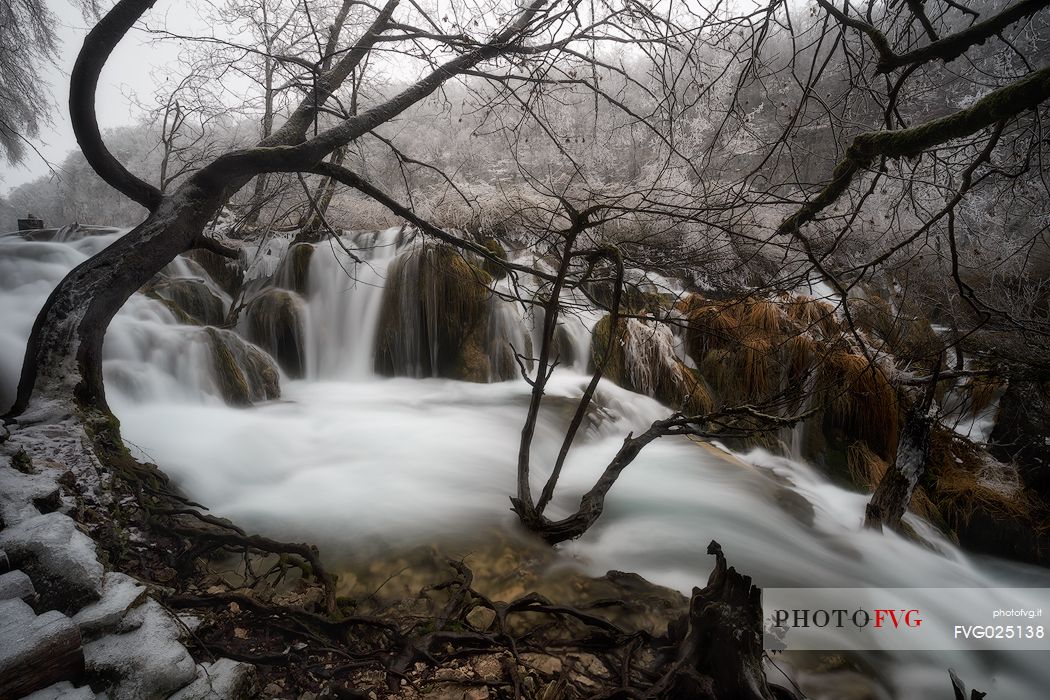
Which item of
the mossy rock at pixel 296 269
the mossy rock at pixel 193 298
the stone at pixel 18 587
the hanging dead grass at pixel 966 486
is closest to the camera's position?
the stone at pixel 18 587

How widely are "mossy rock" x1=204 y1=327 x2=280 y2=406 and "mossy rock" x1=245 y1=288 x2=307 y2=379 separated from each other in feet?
3.31

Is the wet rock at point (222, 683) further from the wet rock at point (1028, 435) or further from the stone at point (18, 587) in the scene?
the wet rock at point (1028, 435)

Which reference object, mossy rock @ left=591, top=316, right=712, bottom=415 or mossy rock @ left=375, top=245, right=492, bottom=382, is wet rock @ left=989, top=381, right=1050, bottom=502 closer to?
mossy rock @ left=591, top=316, right=712, bottom=415

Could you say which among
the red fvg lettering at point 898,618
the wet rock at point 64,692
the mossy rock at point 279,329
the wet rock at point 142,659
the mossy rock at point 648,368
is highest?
the mossy rock at point 648,368

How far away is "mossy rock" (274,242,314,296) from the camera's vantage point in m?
8.67

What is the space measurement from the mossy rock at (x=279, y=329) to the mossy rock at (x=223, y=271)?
1.18 m

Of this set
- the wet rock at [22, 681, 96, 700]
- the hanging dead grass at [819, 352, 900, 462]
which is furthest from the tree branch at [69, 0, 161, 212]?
the hanging dead grass at [819, 352, 900, 462]

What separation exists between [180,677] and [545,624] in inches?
58.9

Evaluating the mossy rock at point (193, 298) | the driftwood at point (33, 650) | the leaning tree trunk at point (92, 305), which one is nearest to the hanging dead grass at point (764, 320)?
the leaning tree trunk at point (92, 305)

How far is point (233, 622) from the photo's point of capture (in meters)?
2.01

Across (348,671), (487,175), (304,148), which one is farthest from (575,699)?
(487,175)

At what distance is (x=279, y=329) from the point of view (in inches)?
311

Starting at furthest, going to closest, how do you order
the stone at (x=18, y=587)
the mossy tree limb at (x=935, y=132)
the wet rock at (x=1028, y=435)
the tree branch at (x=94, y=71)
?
the wet rock at (x=1028, y=435)
the tree branch at (x=94, y=71)
the stone at (x=18, y=587)
the mossy tree limb at (x=935, y=132)

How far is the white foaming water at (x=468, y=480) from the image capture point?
11.0 feet
